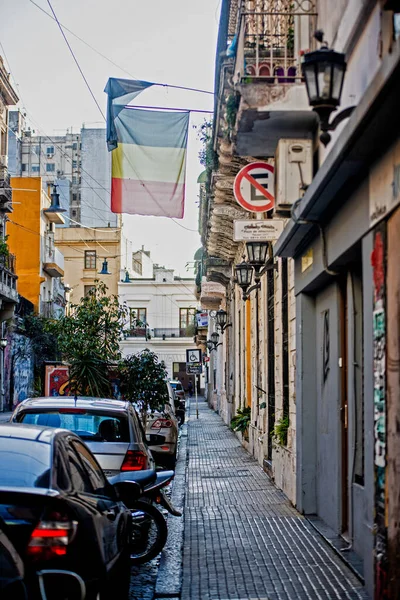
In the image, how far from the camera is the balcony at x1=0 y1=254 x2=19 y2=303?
142ft

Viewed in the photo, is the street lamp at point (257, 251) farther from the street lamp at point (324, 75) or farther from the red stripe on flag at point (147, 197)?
the street lamp at point (324, 75)

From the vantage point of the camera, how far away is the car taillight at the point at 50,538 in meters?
4.87

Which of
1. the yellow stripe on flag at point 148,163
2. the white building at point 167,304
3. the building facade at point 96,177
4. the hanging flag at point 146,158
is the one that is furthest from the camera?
the building facade at point 96,177

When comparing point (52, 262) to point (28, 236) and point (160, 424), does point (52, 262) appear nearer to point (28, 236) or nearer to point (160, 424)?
point (28, 236)

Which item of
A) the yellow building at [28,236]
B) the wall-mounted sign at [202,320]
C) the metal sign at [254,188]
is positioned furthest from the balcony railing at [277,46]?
the yellow building at [28,236]

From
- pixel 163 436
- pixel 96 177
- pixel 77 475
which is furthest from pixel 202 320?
pixel 77 475

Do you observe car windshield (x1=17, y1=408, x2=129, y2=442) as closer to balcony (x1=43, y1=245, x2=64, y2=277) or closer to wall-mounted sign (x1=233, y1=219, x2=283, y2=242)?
wall-mounted sign (x1=233, y1=219, x2=283, y2=242)

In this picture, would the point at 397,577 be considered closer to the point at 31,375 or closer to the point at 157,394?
the point at 157,394

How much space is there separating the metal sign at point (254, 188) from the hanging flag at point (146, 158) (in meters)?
A: 1.99

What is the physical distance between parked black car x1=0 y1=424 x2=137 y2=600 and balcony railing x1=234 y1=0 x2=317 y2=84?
5.38 m

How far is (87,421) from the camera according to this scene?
10.2 m

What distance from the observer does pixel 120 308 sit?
68.0ft

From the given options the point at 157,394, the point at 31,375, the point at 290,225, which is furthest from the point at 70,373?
the point at 31,375

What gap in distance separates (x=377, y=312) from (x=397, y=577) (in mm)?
1982
